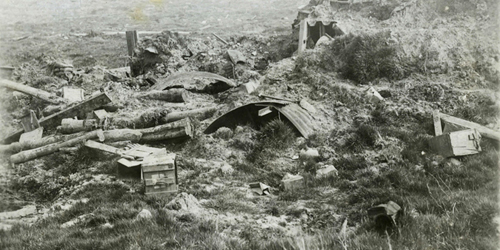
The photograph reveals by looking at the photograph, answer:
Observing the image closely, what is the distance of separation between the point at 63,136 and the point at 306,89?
5655 mm

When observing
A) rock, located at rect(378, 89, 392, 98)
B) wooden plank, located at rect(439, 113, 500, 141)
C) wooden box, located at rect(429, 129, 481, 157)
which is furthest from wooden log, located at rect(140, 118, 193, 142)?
wooden plank, located at rect(439, 113, 500, 141)

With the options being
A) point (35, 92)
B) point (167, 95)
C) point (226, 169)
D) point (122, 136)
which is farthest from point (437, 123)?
point (35, 92)

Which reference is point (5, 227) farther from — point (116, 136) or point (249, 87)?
point (249, 87)

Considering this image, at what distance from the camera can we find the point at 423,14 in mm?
11945

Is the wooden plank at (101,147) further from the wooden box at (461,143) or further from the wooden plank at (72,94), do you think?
the wooden box at (461,143)

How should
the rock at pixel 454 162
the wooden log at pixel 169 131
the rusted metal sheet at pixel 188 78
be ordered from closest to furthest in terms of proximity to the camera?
the rock at pixel 454 162 < the wooden log at pixel 169 131 < the rusted metal sheet at pixel 188 78

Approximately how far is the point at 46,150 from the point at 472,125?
8035 mm

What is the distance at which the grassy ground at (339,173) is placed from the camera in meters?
3.97

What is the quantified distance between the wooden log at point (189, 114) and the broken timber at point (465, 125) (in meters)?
4.80

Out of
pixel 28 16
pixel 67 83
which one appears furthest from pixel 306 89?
pixel 28 16

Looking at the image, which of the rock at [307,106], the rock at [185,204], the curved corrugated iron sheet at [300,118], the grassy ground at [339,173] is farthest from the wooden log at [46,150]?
the rock at [307,106]

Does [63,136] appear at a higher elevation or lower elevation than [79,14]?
lower

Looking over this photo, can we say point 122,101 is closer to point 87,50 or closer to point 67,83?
point 67,83

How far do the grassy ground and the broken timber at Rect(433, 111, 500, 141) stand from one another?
141mm
